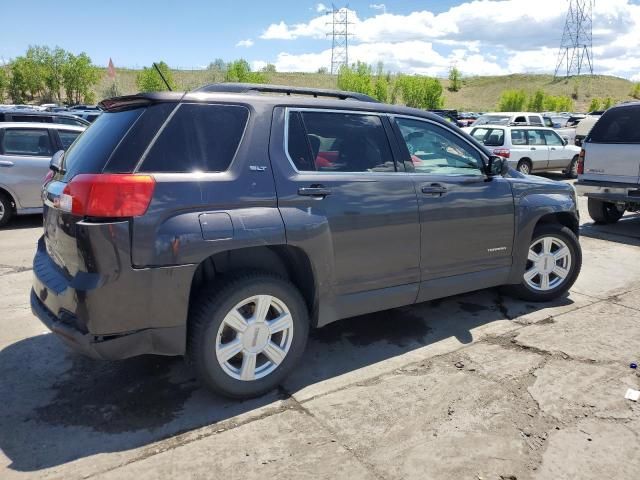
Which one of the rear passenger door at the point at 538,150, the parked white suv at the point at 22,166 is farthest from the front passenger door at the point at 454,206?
the rear passenger door at the point at 538,150

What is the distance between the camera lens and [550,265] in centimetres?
513

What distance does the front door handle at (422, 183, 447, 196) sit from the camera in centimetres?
→ 403

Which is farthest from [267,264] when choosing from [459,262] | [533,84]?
[533,84]

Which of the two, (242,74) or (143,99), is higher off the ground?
(242,74)

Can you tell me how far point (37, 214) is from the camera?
9523mm

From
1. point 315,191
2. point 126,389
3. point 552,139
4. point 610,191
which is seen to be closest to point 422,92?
point 552,139

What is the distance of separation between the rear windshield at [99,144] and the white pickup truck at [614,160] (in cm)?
762

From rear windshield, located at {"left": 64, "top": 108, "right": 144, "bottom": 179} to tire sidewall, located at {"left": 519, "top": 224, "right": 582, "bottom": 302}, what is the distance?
3661 mm

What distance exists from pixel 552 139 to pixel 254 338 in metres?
15.2

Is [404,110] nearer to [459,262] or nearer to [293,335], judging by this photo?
[459,262]

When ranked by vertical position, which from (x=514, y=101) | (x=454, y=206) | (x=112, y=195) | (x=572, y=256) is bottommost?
(x=572, y=256)

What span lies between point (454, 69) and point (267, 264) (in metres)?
126

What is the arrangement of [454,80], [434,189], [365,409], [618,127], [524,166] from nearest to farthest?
1. [365,409]
2. [434,189]
3. [618,127]
4. [524,166]
5. [454,80]

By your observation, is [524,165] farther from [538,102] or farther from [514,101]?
[514,101]
